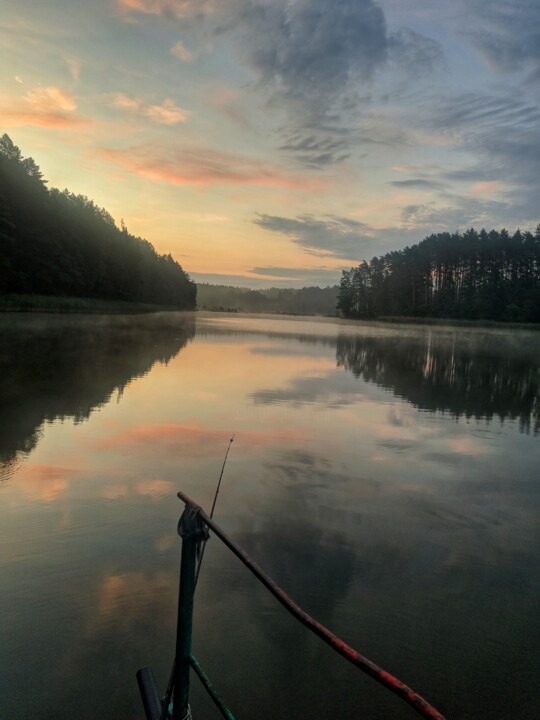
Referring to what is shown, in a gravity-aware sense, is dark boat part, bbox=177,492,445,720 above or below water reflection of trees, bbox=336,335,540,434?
above

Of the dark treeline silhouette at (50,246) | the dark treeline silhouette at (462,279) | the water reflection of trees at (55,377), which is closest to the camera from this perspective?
the water reflection of trees at (55,377)

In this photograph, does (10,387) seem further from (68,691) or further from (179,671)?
(179,671)

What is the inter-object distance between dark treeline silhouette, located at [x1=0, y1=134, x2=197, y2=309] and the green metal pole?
7314cm

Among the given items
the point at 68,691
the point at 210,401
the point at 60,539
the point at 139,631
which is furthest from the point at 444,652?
the point at 210,401

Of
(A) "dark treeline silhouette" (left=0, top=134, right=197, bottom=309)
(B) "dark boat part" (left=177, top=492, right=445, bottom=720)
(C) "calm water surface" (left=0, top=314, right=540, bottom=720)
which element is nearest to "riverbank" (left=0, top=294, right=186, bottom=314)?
(A) "dark treeline silhouette" (left=0, top=134, right=197, bottom=309)

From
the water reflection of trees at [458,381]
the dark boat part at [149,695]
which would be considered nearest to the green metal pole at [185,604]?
the dark boat part at [149,695]

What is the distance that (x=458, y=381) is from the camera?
23406 mm

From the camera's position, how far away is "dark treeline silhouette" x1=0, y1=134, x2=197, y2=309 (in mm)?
73062

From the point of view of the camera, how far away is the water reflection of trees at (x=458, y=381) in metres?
16.9

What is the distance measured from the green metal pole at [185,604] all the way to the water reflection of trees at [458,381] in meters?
13.4

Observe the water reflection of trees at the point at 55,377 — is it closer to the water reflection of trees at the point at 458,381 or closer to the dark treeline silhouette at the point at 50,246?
the water reflection of trees at the point at 458,381

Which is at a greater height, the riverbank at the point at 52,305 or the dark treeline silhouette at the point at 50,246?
the dark treeline silhouette at the point at 50,246

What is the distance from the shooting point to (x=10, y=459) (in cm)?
897

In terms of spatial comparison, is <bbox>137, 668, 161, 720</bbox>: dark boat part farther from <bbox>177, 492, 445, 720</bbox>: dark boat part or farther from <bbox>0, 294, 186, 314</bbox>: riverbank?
<bbox>0, 294, 186, 314</bbox>: riverbank
